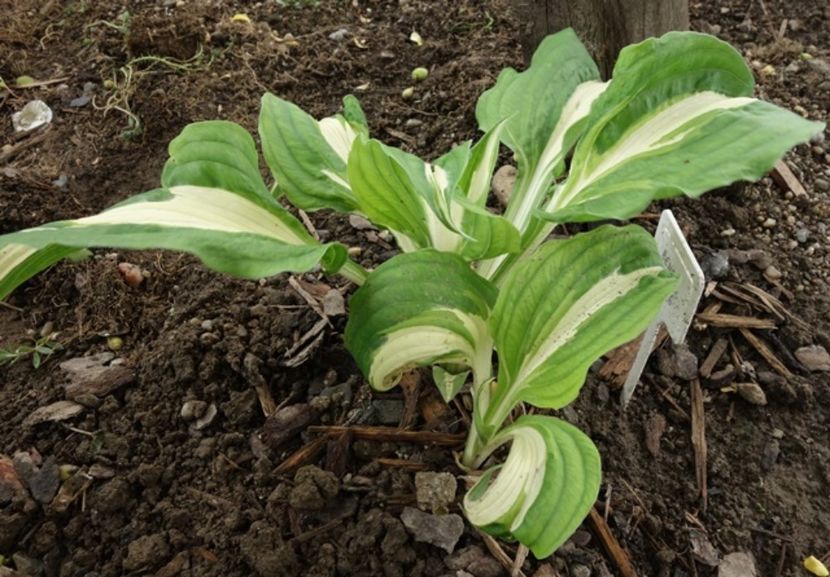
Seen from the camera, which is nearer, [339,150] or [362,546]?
[362,546]

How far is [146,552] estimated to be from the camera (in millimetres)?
1233

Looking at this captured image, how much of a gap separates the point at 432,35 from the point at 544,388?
1.57 metres

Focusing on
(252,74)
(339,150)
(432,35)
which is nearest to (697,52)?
(339,150)

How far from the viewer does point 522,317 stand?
44.6 inches

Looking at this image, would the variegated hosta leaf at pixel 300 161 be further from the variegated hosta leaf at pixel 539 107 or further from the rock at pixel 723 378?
the rock at pixel 723 378

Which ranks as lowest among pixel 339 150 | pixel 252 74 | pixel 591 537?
pixel 591 537

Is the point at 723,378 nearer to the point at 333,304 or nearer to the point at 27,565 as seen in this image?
the point at 333,304

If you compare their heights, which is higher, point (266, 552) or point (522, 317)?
point (522, 317)

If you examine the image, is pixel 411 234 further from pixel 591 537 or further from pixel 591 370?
pixel 591 537

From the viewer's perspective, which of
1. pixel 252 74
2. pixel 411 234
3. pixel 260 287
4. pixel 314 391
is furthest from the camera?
pixel 252 74

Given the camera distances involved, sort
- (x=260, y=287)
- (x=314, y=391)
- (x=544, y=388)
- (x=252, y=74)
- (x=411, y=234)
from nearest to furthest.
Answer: (x=544, y=388)
(x=411, y=234)
(x=314, y=391)
(x=260, y=287)
(x=252, y=74)

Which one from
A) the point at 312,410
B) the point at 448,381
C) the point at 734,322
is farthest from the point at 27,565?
the point at 734,322

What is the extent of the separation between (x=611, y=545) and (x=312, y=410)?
0.59 m

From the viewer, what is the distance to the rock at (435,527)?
123 cm
